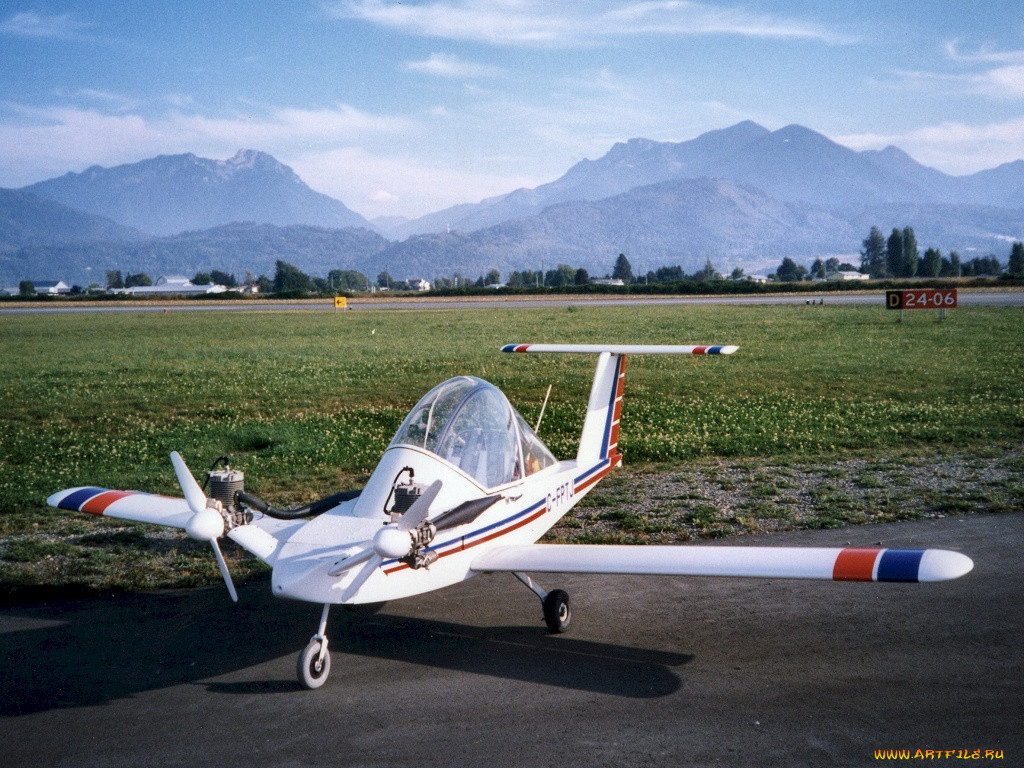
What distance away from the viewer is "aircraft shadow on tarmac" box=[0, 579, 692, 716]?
22.1ft

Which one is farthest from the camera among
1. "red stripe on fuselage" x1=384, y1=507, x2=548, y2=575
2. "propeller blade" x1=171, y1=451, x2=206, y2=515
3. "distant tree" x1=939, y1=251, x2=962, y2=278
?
"distant tree" x1=939, y1=251, x2=962, y2=278

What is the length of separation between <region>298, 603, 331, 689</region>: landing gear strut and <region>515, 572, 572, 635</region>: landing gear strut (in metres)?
1.86

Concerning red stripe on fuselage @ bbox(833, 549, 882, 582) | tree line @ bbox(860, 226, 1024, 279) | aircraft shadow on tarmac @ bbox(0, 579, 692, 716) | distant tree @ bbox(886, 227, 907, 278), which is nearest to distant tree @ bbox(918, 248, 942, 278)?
tree line @ bbox(860, 226, 1024, 279)

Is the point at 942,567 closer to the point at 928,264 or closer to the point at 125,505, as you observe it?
the point at 125,505

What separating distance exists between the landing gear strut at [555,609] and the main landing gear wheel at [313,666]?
1903 mm

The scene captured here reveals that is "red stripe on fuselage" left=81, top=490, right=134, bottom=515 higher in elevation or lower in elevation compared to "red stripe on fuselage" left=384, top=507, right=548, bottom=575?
higher

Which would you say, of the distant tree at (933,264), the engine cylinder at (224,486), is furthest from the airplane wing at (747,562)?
the distant tree at (933,264)

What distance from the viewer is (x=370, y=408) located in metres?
19.6

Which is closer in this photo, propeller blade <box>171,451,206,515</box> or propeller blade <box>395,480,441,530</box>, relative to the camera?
propeller blade <box>395,480,441,530</box>

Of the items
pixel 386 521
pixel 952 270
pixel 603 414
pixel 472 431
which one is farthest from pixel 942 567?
pixel 952 270

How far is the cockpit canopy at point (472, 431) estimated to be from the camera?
311 inches

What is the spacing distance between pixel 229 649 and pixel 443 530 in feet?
7.89

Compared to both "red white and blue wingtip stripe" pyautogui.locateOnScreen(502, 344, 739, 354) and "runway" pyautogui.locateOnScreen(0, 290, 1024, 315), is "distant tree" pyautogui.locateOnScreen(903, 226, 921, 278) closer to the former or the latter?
"runway" pyautogui.locateOnScreen(0, 290, 1024, 315)

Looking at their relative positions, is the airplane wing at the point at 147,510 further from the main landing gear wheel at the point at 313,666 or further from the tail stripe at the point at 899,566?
the tail stripe at the point at 899,566
